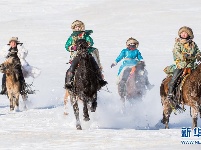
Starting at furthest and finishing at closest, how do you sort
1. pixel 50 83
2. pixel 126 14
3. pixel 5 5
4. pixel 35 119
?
pixel 5 5, pixel 126 14, pixel 50 83, pixel 35 119

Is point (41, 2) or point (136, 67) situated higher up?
point (41, 2)

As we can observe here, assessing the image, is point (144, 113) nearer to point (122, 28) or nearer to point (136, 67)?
point (136, 67)

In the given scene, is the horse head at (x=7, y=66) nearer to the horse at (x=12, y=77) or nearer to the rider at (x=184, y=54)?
the horse at (x=12, y=77)

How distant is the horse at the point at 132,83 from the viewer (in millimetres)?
19250

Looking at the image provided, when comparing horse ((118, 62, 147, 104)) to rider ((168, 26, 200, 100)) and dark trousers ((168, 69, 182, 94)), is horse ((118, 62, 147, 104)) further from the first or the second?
rider ((168, 26, 200, 100))

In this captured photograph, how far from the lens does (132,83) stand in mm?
19297

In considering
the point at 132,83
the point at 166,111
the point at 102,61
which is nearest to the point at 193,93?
the point at 166,111

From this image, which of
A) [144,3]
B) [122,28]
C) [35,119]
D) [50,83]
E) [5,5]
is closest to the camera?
[35,119]

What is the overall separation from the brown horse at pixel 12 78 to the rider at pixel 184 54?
6.45 meters

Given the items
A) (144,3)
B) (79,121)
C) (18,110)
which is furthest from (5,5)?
(79,121)

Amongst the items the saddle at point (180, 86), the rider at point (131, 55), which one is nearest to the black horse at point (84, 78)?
the saddle at point (180, 86)

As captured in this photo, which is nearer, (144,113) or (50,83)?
(144,113)

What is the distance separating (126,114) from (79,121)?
10.7ft

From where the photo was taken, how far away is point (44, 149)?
1048cm
